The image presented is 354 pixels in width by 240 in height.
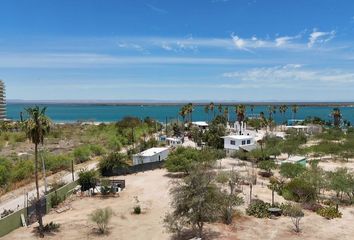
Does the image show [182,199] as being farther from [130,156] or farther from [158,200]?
[130,156]

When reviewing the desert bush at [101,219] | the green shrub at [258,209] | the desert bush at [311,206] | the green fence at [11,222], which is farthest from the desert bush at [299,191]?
the green fence at [11,222]

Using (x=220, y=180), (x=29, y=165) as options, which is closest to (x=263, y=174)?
(x=220, y=180)

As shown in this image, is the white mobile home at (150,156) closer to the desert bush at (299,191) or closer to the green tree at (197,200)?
the desert bush at (299,191)

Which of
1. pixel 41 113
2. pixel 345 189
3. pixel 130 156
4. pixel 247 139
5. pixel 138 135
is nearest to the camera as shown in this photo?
pixel 41 113

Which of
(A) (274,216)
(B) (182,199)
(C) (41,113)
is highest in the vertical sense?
(C) (41,113)

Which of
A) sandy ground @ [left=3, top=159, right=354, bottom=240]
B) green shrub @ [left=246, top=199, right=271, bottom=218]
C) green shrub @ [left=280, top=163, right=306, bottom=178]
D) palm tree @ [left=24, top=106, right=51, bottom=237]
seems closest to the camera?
sandy ground @ [left=3, top=159, right=354, bottom=240]

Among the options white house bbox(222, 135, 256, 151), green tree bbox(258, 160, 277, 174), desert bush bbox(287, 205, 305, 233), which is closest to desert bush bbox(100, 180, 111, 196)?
desert bush bbox(287, 205, 305, 233)

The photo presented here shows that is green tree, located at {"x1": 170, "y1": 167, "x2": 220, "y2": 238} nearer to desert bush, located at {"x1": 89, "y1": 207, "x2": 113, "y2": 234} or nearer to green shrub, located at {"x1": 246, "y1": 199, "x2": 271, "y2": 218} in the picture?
desert bush, located at {"x1": 89, "y1": 207, "x2": 113, "y2": 234}
